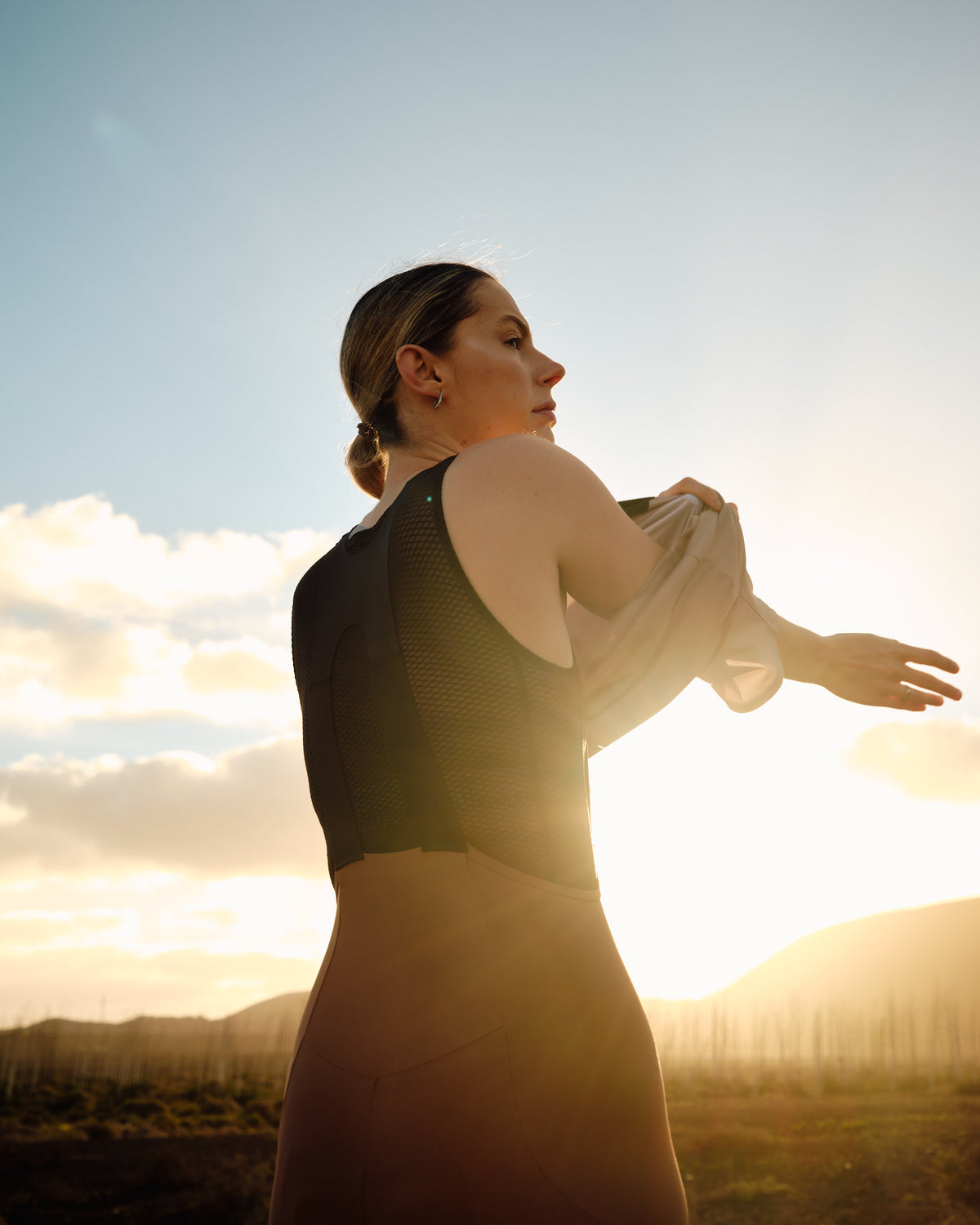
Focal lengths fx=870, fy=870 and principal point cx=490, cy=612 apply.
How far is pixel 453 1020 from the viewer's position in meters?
1.21

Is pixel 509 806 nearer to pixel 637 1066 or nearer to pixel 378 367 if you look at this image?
pixel 637 1066

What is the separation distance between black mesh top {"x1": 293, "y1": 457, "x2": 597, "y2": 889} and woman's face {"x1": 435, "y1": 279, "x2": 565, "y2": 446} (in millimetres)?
460

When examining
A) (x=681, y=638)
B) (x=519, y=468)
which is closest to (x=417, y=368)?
(x=519, y=468)

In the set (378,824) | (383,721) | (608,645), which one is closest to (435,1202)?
(378,824)

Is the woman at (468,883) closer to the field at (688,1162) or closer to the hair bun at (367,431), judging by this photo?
the hair bun at (367,431)

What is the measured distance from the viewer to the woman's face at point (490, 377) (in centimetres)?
189

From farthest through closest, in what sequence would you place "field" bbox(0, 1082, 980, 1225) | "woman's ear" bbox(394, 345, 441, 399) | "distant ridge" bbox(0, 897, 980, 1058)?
"distant ridge" bbox(0, 897, 980, 1058) → "field" bbox(0, 1082, 980, 1225) → "woman's ear" bbox(394, 345, 441, 399)

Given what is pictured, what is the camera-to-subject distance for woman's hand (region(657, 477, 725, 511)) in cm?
170

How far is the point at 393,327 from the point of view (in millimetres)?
1959

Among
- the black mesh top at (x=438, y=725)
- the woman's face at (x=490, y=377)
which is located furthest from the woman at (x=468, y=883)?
the woman's face at (x=490, y=377)

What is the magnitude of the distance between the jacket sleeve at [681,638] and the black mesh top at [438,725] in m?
0.17

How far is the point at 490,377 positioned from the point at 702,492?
0.53 meters

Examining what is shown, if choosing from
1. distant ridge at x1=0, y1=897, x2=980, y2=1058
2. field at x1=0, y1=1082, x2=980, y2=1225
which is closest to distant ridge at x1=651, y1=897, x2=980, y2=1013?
distant ridge at x1=0, y1=897, x2=980, y2=1058

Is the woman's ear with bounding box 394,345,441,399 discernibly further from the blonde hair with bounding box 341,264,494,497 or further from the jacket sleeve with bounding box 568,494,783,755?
the jacket sleeve with bounding box 568,494,783,755
